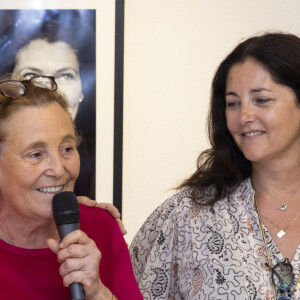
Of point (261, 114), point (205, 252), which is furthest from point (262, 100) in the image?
point (205, 252)

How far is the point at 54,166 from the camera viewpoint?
1.66m

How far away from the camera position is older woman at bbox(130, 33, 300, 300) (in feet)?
7.06

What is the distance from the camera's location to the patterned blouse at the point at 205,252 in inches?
83.9

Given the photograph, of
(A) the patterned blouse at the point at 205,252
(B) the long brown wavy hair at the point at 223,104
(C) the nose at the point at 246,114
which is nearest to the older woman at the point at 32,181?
(A) the patterned blouse at the point at 205,252

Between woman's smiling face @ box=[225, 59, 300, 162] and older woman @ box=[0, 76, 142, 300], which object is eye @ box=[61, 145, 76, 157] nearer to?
older woman @ box=[0, 76, 142, 300]

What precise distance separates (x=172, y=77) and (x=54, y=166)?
134 centimetres

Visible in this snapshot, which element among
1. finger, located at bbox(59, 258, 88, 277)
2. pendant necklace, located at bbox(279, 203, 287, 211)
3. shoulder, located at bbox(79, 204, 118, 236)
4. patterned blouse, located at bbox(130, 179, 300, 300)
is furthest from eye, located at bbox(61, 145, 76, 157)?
pendant necklace, located at bbox(279, 203, 287, 211)

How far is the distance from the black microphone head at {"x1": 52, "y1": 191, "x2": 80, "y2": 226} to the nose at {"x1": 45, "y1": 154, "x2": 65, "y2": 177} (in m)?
0.07

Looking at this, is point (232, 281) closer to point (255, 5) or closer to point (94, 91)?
point (94, 91)

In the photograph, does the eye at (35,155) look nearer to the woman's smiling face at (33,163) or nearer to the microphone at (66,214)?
the woman's smiling face at (33,163)

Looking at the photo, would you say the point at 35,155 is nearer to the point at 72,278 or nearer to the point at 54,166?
the point at 54,166

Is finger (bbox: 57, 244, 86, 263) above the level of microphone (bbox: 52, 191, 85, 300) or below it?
below

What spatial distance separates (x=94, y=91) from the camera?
110 inches

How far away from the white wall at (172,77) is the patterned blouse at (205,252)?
1.62 ft
